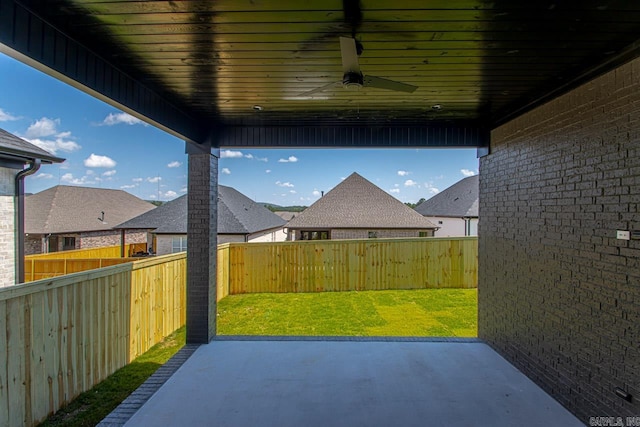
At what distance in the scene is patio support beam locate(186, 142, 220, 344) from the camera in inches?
192

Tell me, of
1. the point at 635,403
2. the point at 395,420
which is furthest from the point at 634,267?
the point at 395,420

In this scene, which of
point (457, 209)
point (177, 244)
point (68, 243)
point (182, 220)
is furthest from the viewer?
point (457, 209)

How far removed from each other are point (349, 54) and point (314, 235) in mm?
10756

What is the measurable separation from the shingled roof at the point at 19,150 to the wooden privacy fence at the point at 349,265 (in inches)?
161

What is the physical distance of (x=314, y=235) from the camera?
42.3 feet

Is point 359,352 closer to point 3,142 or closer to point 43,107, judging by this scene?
point 3,142

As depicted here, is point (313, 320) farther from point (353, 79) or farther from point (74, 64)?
point (74, 64)

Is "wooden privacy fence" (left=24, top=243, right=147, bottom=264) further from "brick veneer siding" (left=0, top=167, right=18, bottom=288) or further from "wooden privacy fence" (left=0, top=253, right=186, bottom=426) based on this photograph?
"wooden privacy fence" (left=0, top=253, right=186, bottom=426)

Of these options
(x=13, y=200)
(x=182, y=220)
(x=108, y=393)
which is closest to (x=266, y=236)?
(x=182, y=220)

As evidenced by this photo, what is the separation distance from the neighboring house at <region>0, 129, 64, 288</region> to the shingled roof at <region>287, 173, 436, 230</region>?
8378 mm

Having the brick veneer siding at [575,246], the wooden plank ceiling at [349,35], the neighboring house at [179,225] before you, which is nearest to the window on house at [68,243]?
the neighboring house at [179,225]

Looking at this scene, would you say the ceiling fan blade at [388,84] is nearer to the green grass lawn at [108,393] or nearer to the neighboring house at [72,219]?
the green grass lawn at [108,393]

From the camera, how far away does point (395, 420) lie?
3045 mm

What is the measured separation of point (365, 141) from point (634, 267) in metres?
3.38
